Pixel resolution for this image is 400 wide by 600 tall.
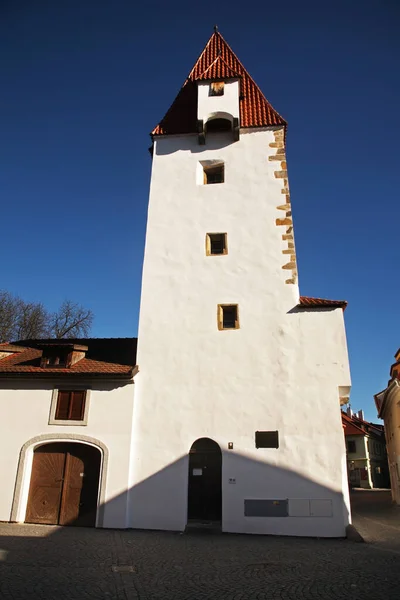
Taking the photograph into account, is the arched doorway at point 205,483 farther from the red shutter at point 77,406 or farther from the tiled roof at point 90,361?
the red shutter at point 77,406

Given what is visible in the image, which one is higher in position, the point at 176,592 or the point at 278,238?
the point at 278,238

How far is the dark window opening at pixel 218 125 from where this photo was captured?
18.7m

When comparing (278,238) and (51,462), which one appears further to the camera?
(278,238)

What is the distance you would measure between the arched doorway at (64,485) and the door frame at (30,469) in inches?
7.3

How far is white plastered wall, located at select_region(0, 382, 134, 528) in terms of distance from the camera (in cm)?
1345

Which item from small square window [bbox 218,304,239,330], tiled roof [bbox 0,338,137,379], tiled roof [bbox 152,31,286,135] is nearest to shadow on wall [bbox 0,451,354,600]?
tiled roof [bbox 0,338,137,379]

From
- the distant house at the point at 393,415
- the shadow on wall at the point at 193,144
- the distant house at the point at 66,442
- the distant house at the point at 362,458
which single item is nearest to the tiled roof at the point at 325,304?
the distant house at the point at 66,442

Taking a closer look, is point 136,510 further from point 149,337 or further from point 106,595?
point 106,595

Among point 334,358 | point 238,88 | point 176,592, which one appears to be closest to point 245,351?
point 334,358

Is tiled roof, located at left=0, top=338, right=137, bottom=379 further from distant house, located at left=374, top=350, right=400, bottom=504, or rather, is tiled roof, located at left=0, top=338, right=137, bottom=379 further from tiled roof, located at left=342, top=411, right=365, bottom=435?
tiled roof, located at left=342, top=411, right=365, bottom=435

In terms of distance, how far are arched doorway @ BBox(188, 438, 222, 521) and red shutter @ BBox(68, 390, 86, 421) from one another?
4.29 meters

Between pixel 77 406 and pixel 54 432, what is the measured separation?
1.08 m

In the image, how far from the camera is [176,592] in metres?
7.10

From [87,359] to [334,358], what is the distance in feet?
28.8
